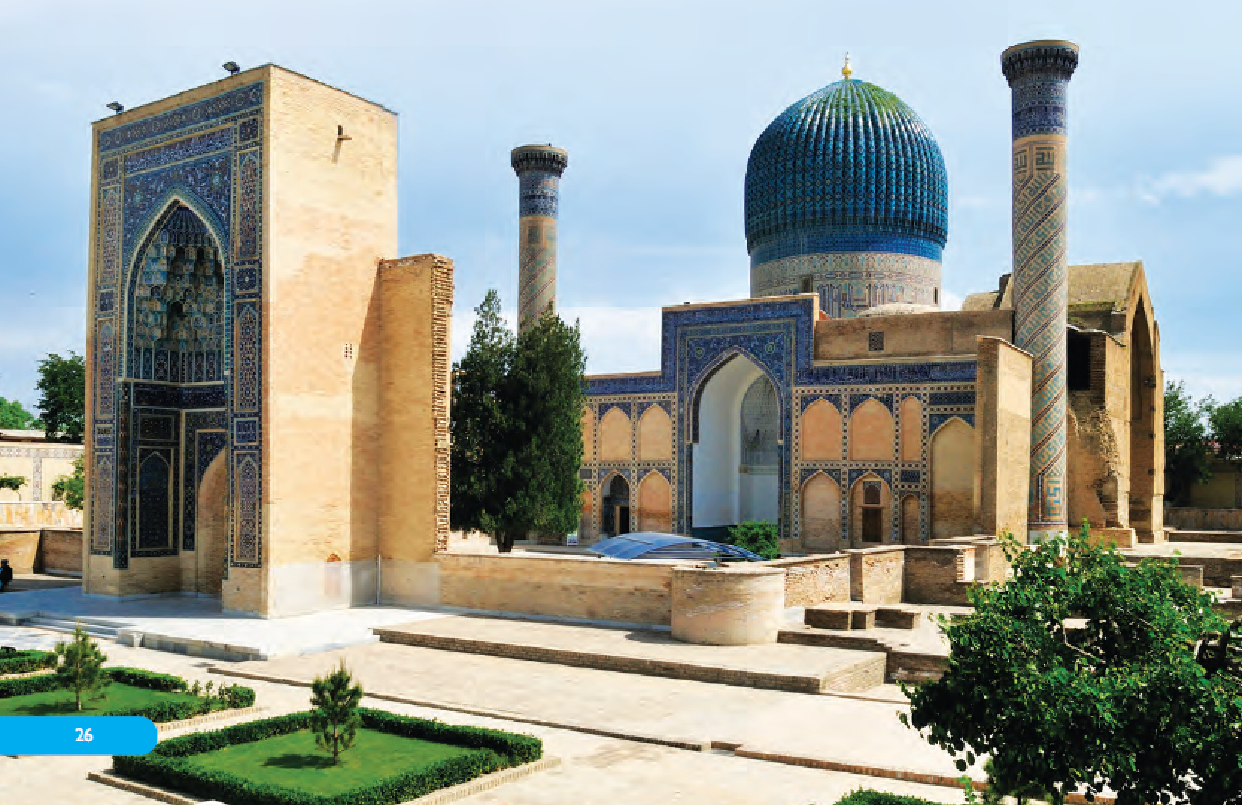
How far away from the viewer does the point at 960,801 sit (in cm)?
581

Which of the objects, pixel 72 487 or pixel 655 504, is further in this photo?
pixel 72 487

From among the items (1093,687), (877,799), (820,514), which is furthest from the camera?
(820,514)

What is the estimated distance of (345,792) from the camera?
5.69 metres

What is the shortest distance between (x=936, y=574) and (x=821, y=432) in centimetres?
679

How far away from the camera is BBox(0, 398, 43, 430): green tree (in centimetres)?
4500

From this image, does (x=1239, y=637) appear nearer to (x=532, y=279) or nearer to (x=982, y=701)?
(x=982, y=701)

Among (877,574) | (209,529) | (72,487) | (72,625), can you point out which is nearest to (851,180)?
(877,574)

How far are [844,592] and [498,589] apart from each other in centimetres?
413

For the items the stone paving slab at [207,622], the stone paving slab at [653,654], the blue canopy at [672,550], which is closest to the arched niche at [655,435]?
the blue canopy at [672,550]

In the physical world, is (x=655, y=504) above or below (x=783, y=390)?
below

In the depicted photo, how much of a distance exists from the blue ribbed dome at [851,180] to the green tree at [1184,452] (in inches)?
392

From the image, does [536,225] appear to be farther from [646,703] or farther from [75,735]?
[75,735]

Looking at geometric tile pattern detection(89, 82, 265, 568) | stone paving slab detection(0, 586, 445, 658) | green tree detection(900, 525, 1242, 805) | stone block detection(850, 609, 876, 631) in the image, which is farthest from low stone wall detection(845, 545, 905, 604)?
green tree detection(900, 525, 1242, 805)

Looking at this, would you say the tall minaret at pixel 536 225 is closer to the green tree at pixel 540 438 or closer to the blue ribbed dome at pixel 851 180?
the blue ribbed dome at pixel 851 180
